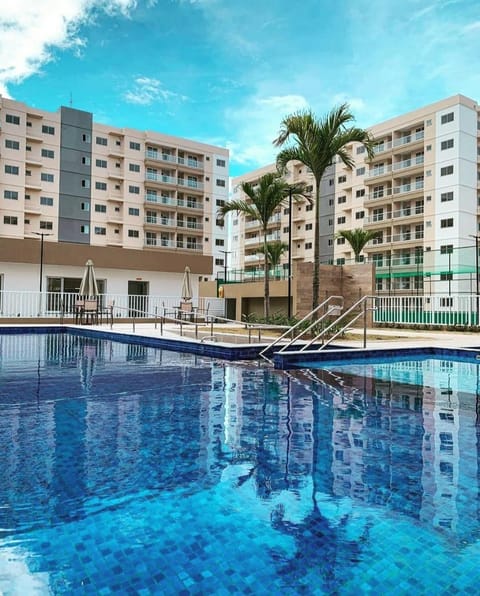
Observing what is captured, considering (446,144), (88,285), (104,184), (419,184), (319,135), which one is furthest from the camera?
(104,184)

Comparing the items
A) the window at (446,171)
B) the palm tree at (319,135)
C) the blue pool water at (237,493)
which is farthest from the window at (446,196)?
the blue pool water at (237,493)

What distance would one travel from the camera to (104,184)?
48188 millimetres

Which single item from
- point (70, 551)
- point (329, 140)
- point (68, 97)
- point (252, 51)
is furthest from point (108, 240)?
point (70, 551)

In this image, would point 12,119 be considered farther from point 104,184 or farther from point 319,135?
point 319,135

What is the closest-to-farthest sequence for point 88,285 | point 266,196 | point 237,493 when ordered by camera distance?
point 237,493, point 88,285, point 266,196

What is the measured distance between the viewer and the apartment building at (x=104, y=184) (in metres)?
43.0

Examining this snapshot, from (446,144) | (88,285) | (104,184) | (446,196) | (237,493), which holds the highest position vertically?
(446,144)

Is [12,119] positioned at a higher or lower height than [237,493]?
higher

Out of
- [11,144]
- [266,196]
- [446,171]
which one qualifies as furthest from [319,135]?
[11,144]

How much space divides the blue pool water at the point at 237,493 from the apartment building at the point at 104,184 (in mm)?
32122

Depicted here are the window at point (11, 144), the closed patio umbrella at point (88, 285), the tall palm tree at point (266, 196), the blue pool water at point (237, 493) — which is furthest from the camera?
the window at point (11, 144)

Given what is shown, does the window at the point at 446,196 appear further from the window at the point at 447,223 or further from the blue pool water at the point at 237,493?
the blue pool water at the point at 237,493

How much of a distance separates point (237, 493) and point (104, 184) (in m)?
48.9

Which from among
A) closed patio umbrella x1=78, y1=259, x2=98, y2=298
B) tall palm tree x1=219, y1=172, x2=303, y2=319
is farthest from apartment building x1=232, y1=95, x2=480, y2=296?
closed patio umbrella x1=78, y1=259, x2=98, y2=298
